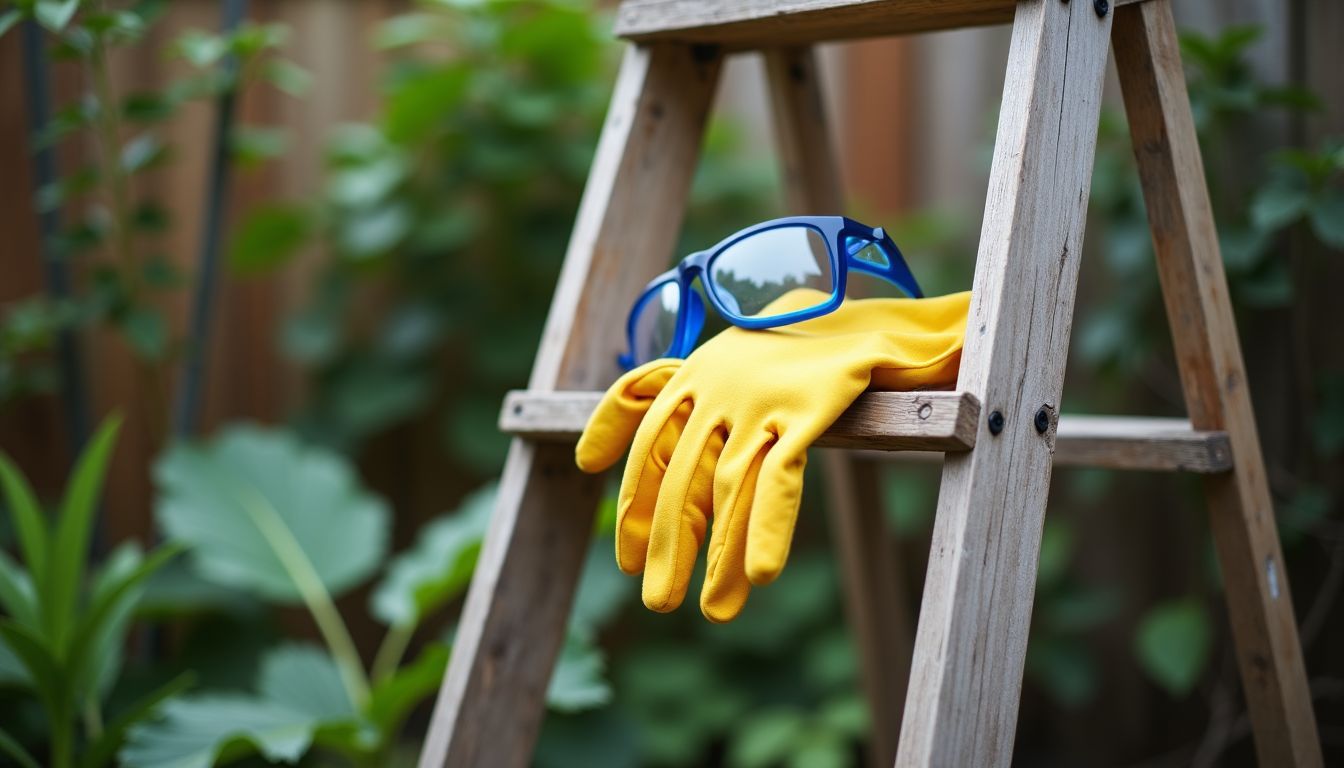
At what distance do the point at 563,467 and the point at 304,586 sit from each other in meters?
0.78

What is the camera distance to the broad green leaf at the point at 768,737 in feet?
6.11

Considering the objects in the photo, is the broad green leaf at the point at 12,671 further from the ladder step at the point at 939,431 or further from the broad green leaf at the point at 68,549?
the ladder step at the point at 939,431

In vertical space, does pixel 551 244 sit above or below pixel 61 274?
above

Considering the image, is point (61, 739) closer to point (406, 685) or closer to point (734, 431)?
point (406, 685)

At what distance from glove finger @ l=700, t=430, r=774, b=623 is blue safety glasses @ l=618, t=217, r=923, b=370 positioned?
0.14 m

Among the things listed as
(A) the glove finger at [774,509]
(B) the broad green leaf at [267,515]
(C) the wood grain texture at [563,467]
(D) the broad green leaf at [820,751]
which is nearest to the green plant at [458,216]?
(B) the broad green leaf at [267,515]

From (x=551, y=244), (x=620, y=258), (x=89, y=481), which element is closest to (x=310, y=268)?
(x=551, y=244)

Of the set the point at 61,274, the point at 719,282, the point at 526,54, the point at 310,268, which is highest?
the point at 526,54

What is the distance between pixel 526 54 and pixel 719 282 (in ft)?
4.62

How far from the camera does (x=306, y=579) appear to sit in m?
1.68

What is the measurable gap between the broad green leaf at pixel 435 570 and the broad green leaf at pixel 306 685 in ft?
0.35

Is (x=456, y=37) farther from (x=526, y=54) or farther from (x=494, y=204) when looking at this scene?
(x=494, y=204)

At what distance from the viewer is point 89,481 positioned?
1.32 metres

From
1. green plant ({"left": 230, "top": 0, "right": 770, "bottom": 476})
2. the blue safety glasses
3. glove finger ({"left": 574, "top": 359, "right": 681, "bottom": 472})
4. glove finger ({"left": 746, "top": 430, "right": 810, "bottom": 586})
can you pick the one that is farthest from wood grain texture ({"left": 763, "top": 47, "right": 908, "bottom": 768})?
green plant ({"left": 230, "top": 0, "right": 770, "bottom": 476})
